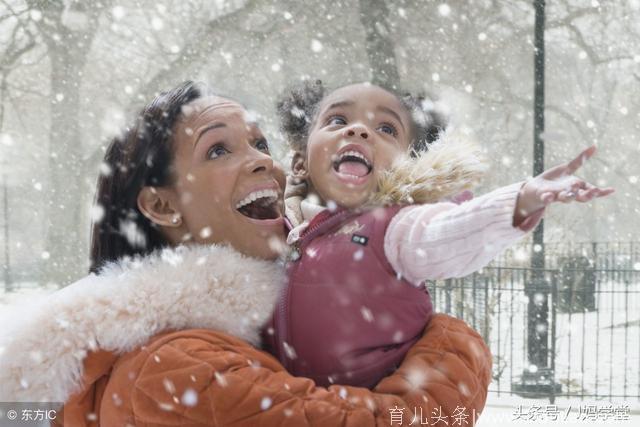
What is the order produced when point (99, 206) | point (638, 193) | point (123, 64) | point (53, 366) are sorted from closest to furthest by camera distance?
1. point (53, 366)
2. point (99, 206)
3. point (123, 64)
4. point (638, 193)

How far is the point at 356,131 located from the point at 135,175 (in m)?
0.69

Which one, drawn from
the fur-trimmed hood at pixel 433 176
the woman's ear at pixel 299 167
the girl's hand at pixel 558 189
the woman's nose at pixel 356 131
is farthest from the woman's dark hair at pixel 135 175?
the girl's hand at pixel 558 189

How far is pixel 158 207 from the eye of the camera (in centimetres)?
208

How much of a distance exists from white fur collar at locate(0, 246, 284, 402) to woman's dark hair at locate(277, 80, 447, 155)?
630 millimetres

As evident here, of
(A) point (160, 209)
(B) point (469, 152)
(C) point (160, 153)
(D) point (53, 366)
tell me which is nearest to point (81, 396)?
(D) point (53, 366)

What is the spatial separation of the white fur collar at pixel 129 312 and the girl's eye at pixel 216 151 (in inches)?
11.5

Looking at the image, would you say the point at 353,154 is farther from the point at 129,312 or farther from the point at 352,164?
the point at 129,312

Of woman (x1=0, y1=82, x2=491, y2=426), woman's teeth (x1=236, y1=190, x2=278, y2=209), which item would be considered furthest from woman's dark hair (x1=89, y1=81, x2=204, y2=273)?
A: woman's teeth (x1=236, y1=190, x2=278, y2=209)

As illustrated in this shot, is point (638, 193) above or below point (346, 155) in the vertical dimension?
below

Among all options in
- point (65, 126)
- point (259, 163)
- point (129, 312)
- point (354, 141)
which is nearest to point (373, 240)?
point (354, 141)

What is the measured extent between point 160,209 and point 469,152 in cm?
97

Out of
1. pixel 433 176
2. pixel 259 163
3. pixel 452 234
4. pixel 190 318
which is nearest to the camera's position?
pixel 452 234

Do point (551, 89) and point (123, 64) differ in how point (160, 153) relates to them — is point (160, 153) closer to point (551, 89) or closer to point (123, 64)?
point (123, 64)

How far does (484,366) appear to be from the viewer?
78.0 inches
